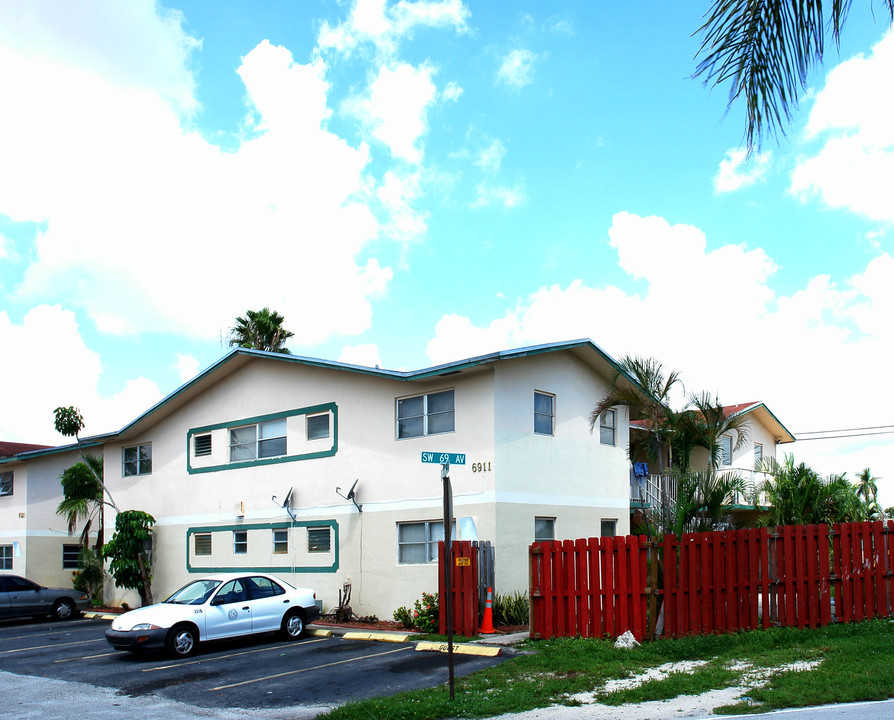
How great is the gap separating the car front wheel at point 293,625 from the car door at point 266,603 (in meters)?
0.15

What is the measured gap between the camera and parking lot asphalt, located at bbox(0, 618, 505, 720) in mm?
11438

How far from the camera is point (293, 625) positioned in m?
17.6

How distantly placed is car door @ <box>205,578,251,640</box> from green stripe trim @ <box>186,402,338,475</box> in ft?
15.6

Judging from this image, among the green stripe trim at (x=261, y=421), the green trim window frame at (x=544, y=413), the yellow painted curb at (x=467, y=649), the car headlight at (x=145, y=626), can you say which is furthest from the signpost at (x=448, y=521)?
the green stripe trim at (x=261, y=421)

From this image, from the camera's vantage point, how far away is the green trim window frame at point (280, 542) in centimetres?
2189

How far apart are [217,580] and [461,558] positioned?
487 centimetres

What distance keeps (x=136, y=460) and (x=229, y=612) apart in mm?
12456

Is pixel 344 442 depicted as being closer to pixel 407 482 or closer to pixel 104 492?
pixel 407 482

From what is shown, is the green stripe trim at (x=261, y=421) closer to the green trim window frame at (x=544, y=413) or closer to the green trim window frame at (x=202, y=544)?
the green trim window frame at (x=202, y=544)

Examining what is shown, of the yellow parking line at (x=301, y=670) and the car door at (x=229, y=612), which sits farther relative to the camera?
the car door at (x=229, y=612)

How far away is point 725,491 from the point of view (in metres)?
16.4

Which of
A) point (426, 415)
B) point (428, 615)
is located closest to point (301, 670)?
point (428, 615)

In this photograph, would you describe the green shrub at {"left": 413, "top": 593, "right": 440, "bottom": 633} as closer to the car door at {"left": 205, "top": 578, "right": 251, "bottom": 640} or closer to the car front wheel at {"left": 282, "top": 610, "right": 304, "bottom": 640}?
the car front wheel at {"left": 282, "top": 610, "right": 304, "bottom": 640}

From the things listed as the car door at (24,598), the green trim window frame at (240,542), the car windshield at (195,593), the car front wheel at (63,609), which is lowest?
the car front wheel at (63,609)
